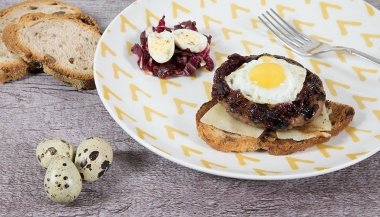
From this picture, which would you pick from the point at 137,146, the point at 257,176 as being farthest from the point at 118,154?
the point at 257,176

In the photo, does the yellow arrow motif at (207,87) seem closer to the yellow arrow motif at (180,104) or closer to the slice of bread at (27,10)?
the yellow arrow motif at (180,104)

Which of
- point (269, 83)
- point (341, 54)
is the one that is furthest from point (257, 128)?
point (341, 54)

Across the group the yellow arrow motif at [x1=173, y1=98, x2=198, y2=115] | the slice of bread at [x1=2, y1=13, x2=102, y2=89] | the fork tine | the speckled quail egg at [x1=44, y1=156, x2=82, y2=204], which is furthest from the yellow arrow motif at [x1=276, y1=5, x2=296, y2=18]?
the speckled quail egg at [x1=44, y1=156, x2=82, y2=204]

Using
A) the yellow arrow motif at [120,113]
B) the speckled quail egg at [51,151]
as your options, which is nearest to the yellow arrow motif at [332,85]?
the yellow arrow motif at [120,113]

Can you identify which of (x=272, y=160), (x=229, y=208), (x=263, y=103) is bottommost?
(x=229, y=208)

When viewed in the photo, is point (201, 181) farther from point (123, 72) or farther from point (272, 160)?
point (123, 72)

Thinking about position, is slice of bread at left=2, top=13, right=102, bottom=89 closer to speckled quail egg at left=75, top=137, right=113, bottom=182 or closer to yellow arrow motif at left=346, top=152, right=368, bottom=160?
speckled quail egg at left=75, top=137, right=113, bottom=182

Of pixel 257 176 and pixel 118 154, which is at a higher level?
pixel 257 176
